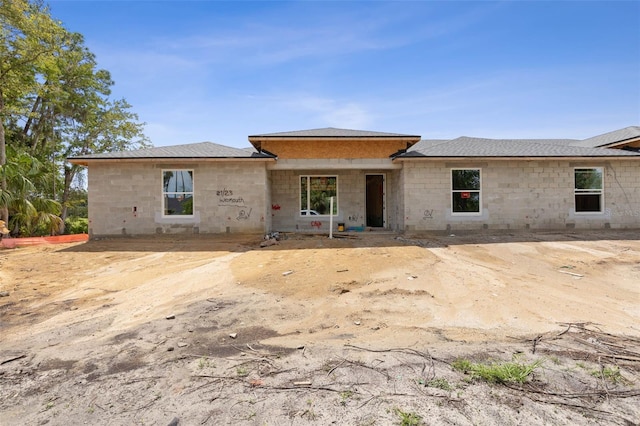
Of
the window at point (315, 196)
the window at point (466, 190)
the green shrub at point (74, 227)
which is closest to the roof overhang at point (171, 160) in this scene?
the window at point (315, 196)

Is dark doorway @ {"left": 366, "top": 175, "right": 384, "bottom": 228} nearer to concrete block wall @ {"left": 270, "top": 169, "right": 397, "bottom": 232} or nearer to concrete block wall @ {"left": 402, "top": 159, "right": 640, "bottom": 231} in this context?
concrete block wall @ {"left": 270, "top": 169, "right": 397, "bottom": 232}

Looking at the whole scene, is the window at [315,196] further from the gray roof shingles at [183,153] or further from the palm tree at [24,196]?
the palm tree at [24,196]

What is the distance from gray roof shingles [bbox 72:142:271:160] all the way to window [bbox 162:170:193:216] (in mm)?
750

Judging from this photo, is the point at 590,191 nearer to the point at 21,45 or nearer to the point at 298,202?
the point at 298,202

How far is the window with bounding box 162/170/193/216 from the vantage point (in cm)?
Result: 1351

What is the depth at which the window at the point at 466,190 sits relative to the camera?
13906 mm

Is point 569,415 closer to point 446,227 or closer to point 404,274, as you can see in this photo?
point 404,274

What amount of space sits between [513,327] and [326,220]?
11.8 m

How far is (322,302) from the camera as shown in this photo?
597 centimetres

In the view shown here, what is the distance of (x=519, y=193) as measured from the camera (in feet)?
45.4

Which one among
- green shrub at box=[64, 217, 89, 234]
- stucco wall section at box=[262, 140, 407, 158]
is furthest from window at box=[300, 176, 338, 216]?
green shrub at box=[64, 217, 89, 234]

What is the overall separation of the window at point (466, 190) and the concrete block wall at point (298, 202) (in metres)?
2.96

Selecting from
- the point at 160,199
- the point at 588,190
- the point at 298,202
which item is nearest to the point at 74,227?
the point at 160,199

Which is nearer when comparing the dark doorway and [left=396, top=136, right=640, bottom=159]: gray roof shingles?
[left=396, top=136, right=640, bottom=159]: gray roof shingles
